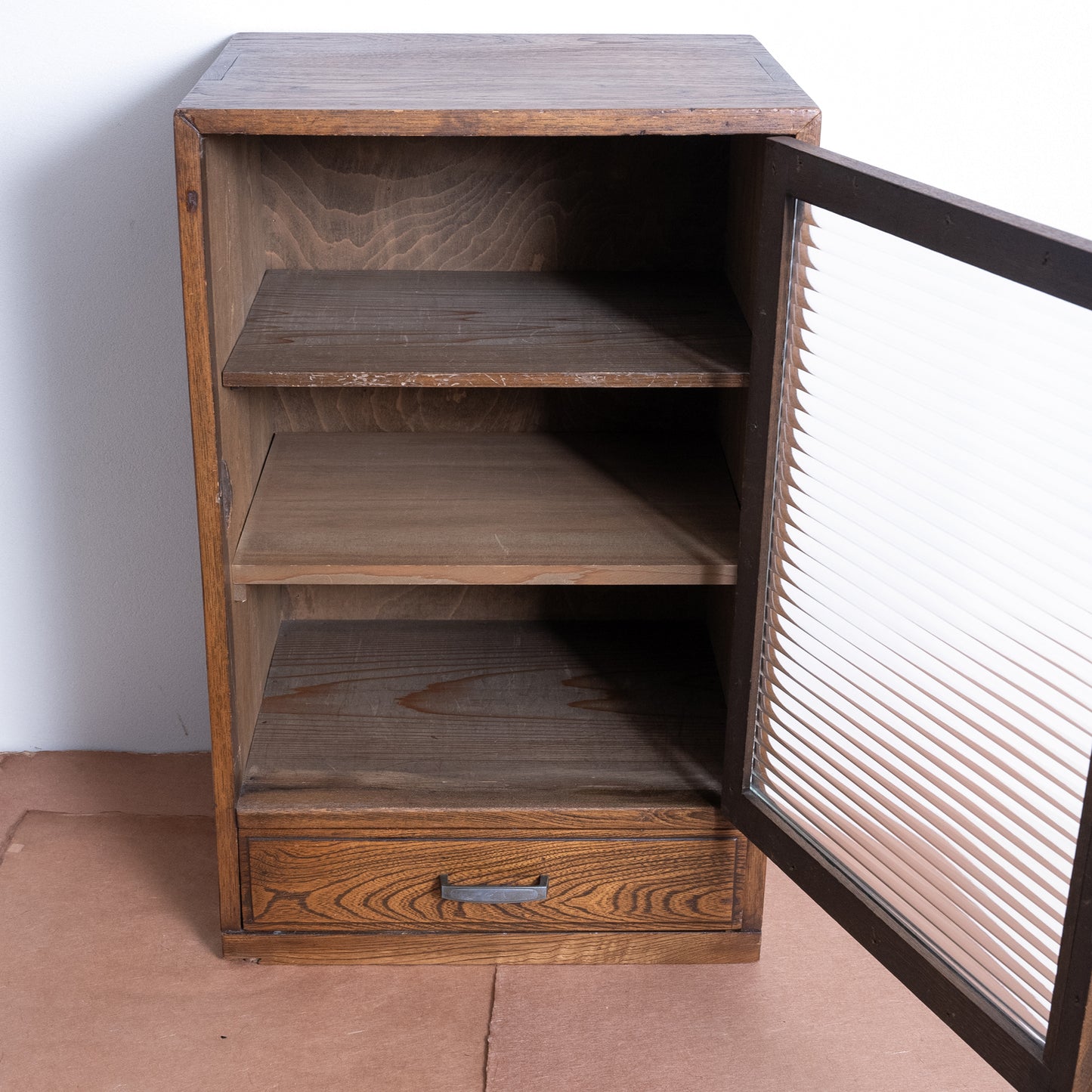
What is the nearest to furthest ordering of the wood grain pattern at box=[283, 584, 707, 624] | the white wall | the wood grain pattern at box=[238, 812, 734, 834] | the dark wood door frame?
the dark wood door frame → the wood grain pattern at box=[238, 812, 734, 834] → the white wall → the wood grain pattern at box=[283, 584, 707, 624]

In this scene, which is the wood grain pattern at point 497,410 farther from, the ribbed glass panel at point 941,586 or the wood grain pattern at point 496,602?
the ribbed glass panel at point 941,586

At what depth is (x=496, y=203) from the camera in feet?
6.83

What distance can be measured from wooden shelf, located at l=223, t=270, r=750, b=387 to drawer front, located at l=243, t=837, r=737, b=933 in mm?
697

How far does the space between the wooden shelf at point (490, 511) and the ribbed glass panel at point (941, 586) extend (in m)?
0.22

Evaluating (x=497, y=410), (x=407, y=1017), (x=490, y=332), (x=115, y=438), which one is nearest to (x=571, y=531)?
(x=490, y=332)

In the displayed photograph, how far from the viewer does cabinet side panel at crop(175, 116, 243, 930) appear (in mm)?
1575

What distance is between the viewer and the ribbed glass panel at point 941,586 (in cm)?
131

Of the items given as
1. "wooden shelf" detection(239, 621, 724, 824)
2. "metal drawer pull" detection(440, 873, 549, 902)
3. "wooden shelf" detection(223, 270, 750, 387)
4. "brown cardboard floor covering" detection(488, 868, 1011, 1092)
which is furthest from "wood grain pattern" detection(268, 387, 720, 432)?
"brown cardboard floor covering" detection(488, 868, 1011, 1092)

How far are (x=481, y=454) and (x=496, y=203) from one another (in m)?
0.40

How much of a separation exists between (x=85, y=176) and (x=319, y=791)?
3.43ft

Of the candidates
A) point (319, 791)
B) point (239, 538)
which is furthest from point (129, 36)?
point (319, 791)

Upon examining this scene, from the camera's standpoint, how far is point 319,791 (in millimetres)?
1952

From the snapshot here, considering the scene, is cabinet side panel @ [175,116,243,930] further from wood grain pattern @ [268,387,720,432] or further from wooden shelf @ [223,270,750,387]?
wood grain pattern @ [268,387,720,432]

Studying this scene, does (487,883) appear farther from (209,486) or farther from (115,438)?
(115,438)
